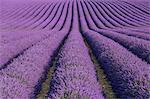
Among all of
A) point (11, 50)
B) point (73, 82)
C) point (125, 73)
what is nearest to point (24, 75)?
point (73, 82)

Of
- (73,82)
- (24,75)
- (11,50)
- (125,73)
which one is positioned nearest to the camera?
(73,82)

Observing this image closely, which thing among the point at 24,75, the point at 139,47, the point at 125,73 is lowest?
the point at 139,47

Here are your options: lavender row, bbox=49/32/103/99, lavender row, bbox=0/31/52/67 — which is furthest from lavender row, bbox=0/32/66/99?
lavender row, bbox=0/31/52/67

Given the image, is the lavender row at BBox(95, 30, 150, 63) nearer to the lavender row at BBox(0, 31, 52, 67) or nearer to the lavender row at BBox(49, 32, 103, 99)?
the lavender row at BBox(49, 32, 103, 99)

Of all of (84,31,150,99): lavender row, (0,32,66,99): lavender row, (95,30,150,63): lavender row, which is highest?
(0,32,66,99): lavender row

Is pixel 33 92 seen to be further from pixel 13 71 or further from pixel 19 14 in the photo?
pixel 19 14

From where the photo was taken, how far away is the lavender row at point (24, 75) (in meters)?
8.16

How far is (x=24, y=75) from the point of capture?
9.80m

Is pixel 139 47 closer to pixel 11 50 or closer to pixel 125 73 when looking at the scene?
pixel 125 73

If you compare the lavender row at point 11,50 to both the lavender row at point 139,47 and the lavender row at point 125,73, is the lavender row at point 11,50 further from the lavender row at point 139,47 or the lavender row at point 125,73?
the lavender row at point 139,47

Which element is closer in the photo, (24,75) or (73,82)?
(73,82)

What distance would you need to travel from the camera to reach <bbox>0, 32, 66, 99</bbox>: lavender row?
816 cm

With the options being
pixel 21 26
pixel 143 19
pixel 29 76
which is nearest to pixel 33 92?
pixel 29 76

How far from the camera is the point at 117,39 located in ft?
62.7
